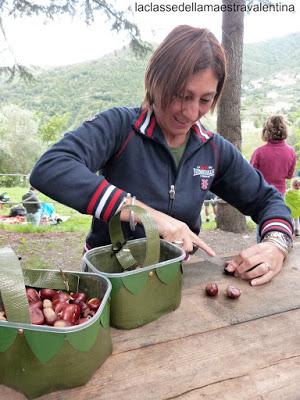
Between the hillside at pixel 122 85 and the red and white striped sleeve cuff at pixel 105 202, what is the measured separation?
42025 millimetres

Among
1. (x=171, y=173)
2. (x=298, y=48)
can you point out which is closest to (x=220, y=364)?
(x=171, y=173)

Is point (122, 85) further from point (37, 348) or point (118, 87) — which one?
point (37, 348)

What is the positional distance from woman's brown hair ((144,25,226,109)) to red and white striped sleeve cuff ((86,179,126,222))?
417mm

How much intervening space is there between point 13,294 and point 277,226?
107 centimetres

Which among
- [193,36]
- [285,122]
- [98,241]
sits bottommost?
[285,122]

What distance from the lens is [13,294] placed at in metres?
0.69

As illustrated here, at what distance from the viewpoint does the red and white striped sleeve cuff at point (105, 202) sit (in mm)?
1138

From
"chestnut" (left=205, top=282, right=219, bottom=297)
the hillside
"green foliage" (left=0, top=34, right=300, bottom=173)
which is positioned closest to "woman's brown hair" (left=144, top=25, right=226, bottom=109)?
"chestnut" (left=205, top=282, right=219, bottom=297)

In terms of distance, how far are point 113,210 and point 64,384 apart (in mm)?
527

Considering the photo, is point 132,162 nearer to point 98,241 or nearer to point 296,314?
point 98,241

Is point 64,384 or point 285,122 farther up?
point 64,384

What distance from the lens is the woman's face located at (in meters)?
1.31

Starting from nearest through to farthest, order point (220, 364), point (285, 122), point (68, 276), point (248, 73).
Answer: point (220, 364)
point (68, 276)
point (285, 122)
point (248, 73)

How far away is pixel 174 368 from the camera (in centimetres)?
78
